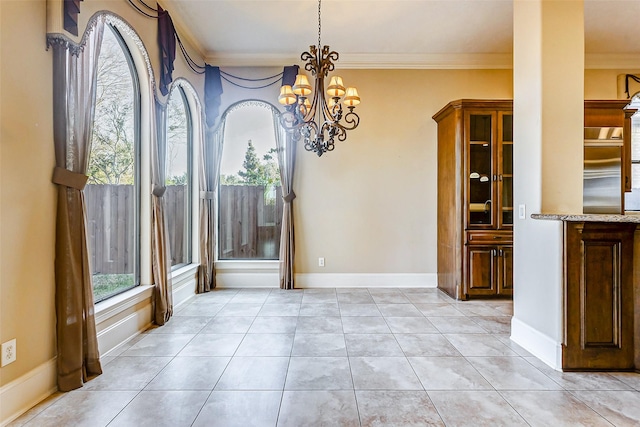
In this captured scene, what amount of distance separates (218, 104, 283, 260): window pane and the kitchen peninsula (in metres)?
3.63

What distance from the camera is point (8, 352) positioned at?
1819 mm

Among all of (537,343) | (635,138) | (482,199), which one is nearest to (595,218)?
(537,343)

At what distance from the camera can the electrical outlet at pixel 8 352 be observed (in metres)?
1.80

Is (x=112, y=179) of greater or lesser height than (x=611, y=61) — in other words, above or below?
below

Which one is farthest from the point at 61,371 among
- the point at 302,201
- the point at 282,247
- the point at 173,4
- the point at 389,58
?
the point at 389,58

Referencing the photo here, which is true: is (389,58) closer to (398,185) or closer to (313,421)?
(398,185)

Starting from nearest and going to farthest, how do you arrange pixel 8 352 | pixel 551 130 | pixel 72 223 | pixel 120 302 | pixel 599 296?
pixel 8 352 < pixel 72 223 < pixel 599 296 < pixel 551 130 < pixel 120 302

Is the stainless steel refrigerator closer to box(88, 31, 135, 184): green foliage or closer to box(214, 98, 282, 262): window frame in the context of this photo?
box(214, 98, 282, 262): window frame

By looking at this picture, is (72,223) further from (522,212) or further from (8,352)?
(522,212)

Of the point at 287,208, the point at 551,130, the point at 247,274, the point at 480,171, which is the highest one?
the point at 551,130

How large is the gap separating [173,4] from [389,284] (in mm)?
4504

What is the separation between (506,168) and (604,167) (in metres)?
1.16

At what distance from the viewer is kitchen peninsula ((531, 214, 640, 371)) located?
2307mm

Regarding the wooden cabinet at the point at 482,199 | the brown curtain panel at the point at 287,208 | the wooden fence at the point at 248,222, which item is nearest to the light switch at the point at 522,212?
the wooden cabinet at the point at 482,199
